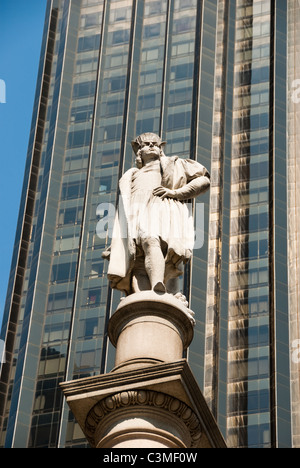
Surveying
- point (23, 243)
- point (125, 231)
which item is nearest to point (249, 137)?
point (23, 243)

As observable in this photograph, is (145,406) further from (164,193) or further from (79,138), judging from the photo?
(79,138)

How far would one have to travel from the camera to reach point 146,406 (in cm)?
1386

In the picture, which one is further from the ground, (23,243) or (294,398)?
(23,243)

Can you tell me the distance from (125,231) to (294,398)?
9169 centimetres

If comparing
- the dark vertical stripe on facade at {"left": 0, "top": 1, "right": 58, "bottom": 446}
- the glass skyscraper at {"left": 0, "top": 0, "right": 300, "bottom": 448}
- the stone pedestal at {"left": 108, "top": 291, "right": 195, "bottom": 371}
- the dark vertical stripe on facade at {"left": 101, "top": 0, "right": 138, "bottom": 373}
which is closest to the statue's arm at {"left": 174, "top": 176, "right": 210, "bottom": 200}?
the stone pedestal at {"left": 108, "top": 291, "right": 195, "bottom": 371}

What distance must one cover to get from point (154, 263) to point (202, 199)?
10720cm

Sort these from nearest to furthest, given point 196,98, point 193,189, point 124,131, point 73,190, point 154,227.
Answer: point 154,227 < point 193,189 < point 73,190 < point 124,131 < point 196,98

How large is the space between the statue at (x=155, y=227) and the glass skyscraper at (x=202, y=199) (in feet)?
283

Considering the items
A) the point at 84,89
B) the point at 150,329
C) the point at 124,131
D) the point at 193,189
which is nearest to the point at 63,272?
the point at 124,131

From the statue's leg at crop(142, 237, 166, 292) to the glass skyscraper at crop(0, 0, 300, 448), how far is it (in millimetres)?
87236

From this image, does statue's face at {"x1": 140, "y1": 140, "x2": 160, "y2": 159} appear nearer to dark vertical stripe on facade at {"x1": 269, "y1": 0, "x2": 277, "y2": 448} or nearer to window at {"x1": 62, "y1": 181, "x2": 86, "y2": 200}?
dark vertical stripe on facade at {"x1": 269, "y1": 0, "x2": 277, "y2": 448}

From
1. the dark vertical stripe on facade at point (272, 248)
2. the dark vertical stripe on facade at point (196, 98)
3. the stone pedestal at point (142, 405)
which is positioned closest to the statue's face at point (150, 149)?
the stone pedestal at point (142, 405)

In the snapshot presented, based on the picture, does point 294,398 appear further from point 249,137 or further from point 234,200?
point 249,137

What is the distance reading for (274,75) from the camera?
432ft
